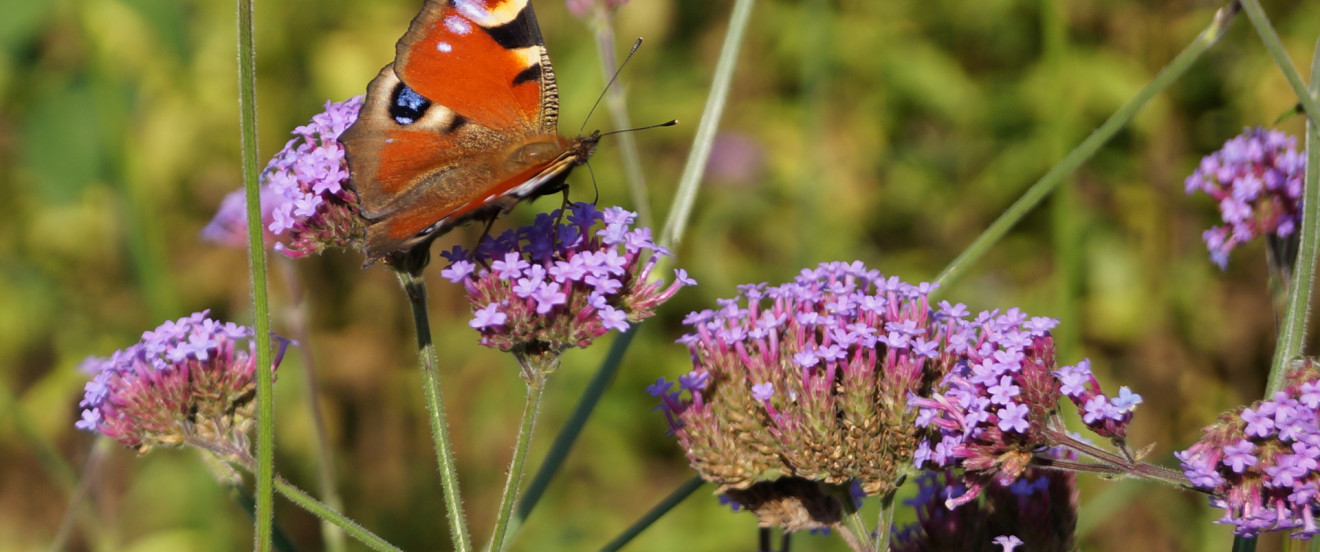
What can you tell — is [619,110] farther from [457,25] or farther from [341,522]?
[341,522]

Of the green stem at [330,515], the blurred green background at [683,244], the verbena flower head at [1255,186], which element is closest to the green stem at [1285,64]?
the verbena flower head at [1255,186]

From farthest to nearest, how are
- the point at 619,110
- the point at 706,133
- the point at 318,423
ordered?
1. the point at 619,110
2. the point at 318,423
3. the point at 706,133

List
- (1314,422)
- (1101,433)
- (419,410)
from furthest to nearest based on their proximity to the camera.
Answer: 1. (419,410)
2. (1101,433)
3. (1314,422)

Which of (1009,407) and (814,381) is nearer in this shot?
(1009,407)

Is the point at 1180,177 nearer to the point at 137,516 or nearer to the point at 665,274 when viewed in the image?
the point at 665,274

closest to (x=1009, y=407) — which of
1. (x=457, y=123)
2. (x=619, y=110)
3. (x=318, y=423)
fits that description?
(x=457, y=123)

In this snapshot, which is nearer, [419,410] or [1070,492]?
[1070,492]

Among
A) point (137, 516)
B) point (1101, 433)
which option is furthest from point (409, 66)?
point (137, 516)

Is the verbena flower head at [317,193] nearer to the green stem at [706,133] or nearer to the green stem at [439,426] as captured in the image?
the green stem at [439,426]
